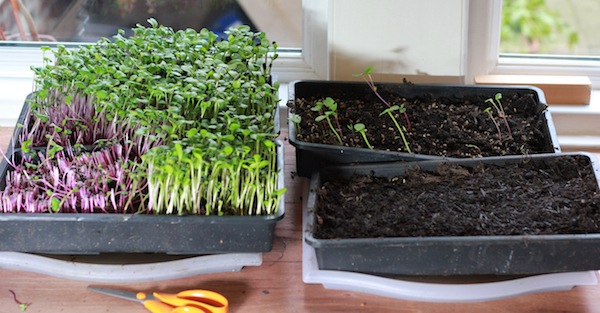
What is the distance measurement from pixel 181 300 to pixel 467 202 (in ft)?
1.87

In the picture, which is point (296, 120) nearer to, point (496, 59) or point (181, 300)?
point (181, 300)

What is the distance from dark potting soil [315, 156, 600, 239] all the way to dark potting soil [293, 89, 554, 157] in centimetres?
10

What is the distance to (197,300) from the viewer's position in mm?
1267

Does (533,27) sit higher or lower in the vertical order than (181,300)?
higher

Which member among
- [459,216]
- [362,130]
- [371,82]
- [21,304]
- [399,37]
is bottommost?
[21,304]

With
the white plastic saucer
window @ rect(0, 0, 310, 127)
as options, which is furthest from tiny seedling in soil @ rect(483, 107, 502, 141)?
the white plastic saucer

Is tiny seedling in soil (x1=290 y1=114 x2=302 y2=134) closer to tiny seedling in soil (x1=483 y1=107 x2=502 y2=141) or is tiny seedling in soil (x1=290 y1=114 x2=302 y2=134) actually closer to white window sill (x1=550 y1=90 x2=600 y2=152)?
tiny seedling in soil (x1=483 y1=107 x2=502 y2=141)

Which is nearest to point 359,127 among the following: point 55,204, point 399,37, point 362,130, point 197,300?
point 362,130

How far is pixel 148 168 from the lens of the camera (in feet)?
4.37

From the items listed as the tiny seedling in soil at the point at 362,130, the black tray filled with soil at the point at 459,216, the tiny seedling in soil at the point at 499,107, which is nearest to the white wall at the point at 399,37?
the tiny seedling in soil at the point at 499,107

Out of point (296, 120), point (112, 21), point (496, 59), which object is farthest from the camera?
point (112, 21)

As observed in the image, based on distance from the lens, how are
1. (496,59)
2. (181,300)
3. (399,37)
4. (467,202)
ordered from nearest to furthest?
(181,300) < (467,202) < (399,37) < (496,59)

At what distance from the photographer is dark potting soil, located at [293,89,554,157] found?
1566 mm

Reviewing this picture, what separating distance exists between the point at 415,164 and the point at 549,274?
343 mm
